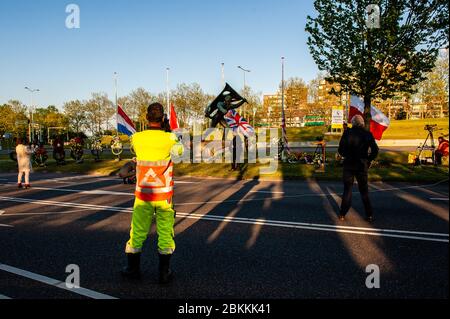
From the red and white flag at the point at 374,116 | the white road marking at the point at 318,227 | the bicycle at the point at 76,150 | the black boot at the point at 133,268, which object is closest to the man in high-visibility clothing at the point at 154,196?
the black boot at the point at 133,268

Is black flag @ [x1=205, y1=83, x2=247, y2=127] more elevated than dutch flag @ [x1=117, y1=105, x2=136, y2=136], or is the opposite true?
black flag @ [x1=205, y1=83, x2=247, y2=127]

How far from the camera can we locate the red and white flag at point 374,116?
15.5 meters

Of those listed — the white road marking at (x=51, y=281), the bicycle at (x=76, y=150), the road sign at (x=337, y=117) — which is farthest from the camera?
the bicycle at (x=76, y=150)

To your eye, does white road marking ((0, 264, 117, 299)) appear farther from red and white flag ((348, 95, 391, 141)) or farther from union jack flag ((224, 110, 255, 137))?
red and white flag ((348, 95, 391, 141))

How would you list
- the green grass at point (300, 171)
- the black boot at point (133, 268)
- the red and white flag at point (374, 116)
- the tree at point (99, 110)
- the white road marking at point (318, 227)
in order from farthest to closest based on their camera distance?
the tree at point (99, 110) < the red and white flag at point (374, 116) < the green grass at point (300, 171) < the white road marking at point (318, 227) < the black boot at point (133, 268)

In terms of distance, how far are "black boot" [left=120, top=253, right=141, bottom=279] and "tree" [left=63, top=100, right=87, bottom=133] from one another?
267 ft

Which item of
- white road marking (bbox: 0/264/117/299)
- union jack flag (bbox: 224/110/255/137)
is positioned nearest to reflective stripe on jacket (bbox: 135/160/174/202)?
white road marking (bbox: 0/264/117/299)

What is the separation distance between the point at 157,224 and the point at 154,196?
0.34m

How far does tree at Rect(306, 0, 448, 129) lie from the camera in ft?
46.2

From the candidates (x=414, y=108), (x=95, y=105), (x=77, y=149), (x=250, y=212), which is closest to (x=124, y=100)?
(x=95, y=105)

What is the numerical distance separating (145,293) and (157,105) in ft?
7.41

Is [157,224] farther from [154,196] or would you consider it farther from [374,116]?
[374,116]

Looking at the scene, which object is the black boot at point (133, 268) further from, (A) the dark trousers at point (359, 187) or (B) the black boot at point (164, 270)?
(A) the dark trousers at point (359, 187)

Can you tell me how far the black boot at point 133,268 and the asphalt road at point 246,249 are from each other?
0.31 ft
